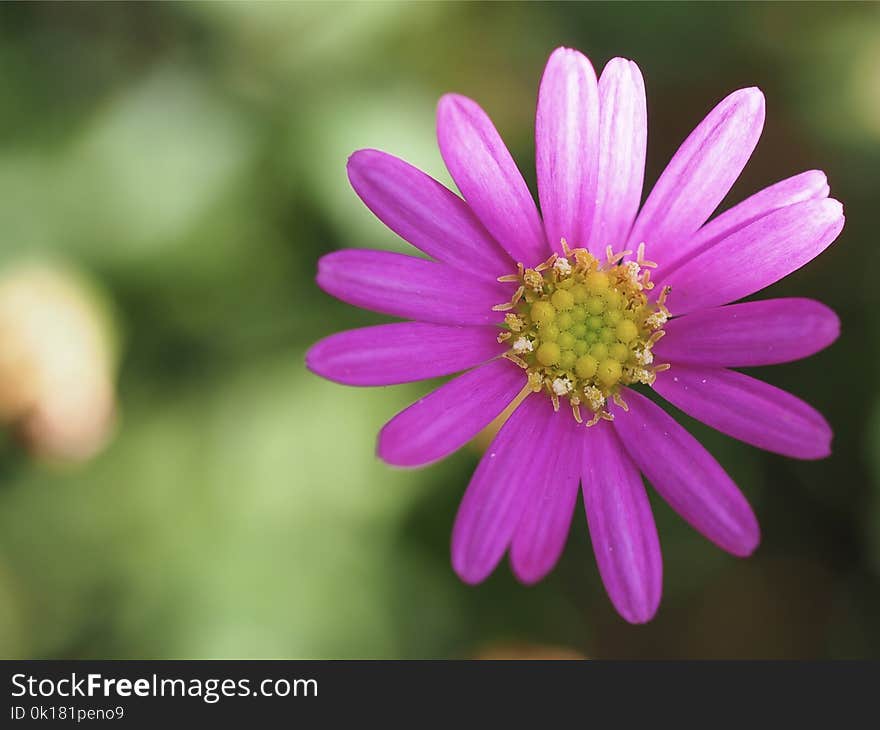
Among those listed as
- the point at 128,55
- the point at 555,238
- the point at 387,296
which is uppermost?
the point at 128,55

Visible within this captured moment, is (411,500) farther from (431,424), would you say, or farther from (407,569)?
(431,424)

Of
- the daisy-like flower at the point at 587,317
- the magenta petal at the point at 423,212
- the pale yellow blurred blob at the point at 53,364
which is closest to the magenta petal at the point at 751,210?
the daisy-like flower at the point at 587,317

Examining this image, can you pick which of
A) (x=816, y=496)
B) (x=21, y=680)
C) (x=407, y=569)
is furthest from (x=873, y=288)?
(x=21, y=680)

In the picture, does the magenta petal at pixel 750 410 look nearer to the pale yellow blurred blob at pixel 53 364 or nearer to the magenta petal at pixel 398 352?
the magenta petal at pixel 398 352

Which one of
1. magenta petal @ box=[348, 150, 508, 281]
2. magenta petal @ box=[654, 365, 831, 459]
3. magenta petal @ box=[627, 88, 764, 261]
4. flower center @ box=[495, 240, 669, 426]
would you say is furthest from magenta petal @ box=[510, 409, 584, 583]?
magenta petal @ box=[627, 88, 764, 261]

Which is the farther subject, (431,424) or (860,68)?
(860,68)

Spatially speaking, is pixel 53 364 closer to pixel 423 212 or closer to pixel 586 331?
pixel 423 212
